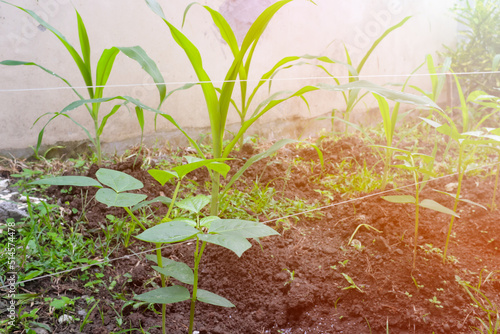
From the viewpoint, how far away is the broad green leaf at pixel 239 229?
1.76ft

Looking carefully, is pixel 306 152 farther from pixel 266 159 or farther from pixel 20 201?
pixel 20 201

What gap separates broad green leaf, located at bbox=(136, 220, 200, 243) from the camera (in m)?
0.50

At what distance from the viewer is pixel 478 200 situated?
4.62ft

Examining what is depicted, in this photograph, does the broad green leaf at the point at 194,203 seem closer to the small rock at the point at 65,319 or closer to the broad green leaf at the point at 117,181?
the broad green leaf at the point at 117,181

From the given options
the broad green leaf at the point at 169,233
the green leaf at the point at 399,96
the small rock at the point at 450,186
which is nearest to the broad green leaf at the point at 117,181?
the broad green leaf at the point at 169,233

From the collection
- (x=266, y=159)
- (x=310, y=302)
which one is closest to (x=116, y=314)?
(x=310, y=302)

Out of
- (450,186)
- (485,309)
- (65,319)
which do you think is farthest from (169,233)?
(450,186)

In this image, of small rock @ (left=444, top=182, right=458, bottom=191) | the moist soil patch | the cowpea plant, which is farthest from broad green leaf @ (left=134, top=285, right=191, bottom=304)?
small rock @ (left=444, top=182, right=458, bottom=191)

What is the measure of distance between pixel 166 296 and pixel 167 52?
1532mm

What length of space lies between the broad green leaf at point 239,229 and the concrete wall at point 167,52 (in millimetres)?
669

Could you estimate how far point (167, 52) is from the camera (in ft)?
6.18

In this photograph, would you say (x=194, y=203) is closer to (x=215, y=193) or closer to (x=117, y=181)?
(x=117, y=181)

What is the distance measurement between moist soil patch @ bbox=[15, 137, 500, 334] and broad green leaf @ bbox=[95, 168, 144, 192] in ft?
1.01

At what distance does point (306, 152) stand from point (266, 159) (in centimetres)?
28
